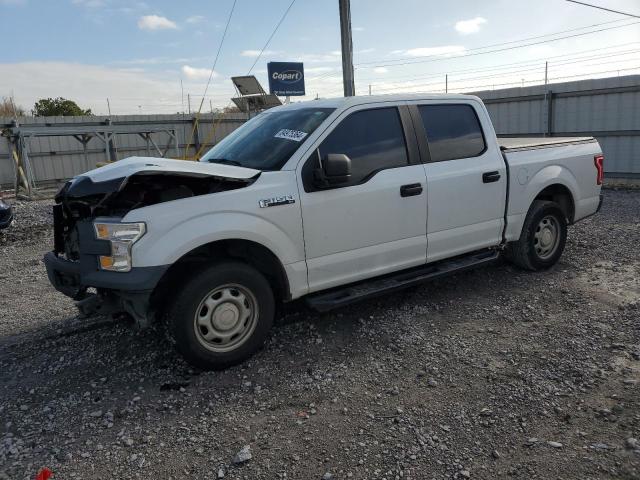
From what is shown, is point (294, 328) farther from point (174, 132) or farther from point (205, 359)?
point (174, 132)

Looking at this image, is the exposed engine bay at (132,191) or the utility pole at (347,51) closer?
the exposed engine bay at (132,191)

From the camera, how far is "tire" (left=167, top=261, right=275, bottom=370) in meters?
3.71

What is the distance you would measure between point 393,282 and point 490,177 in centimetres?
153

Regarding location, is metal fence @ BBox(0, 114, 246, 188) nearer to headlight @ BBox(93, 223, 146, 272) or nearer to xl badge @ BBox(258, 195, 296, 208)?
xl badge @ BBox(258, 195, 296, 208)

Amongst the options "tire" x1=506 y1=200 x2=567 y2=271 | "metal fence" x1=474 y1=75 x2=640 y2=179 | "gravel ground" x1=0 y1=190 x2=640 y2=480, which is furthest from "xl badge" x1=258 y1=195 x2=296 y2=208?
"metal fence" x1=474 y1=75 x2=640 y2=179

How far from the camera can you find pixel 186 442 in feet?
10.4

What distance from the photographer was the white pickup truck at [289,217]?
3.68 m

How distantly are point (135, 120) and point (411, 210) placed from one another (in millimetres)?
17984

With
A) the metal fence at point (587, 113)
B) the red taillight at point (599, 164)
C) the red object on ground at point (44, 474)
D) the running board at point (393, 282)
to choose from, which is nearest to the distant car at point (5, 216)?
the running board at point (393, 282)

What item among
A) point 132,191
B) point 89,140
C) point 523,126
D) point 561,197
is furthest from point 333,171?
point 89,140

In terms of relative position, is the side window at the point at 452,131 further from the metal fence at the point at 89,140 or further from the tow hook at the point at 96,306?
the metal fence at the point at 89,140

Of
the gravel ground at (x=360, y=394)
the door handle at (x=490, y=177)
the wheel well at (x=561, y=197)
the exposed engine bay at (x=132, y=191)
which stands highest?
the exposed engine bay at (x=132, y=191)

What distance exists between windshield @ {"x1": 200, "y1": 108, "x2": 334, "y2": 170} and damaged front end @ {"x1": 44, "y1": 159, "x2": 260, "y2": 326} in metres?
0.34

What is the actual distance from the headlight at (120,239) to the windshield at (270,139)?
1162mm
